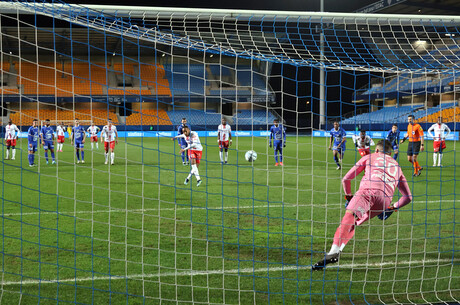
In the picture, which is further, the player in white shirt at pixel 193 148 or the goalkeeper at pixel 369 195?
the player in white shirt at pixel 193 148

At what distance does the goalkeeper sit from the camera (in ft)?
16.5

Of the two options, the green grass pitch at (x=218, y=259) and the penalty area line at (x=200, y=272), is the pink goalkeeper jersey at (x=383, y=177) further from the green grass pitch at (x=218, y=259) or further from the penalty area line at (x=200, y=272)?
the penalty area line at (x=200, y=272)

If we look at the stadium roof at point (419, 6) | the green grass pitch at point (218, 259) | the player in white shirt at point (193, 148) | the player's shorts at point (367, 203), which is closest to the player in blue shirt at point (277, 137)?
the player in white shirt at point (193, 148)

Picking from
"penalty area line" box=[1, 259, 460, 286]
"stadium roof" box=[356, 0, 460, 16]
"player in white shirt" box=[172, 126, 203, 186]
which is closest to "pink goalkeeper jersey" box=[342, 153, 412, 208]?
"penalty area line" box=[1, 259, 460, 286]

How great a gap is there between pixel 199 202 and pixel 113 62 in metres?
31.8

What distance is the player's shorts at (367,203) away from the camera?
16.6ft

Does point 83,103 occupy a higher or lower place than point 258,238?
higher

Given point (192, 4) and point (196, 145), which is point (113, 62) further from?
point (196, 145)

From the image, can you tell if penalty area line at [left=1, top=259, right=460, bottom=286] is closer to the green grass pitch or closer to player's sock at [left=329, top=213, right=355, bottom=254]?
the green grass pitch

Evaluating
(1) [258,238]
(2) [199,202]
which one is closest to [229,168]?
(2) [199,202]

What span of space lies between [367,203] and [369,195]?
0.09 meters

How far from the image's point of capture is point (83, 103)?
145ft

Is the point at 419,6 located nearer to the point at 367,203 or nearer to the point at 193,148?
the point at 193,148

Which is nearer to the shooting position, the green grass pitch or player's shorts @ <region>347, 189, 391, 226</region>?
the green grass pitch
